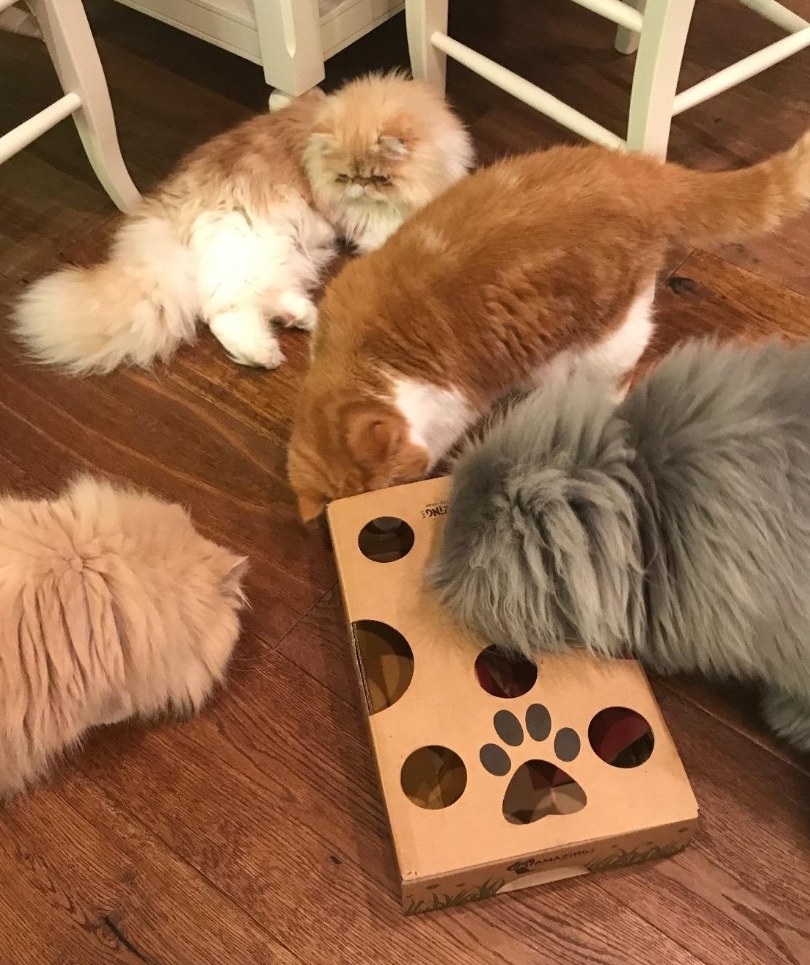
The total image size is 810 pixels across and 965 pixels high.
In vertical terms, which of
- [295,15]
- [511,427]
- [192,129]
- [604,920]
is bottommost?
[604,920]

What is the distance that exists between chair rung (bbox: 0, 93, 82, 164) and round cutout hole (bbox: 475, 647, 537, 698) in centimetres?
106

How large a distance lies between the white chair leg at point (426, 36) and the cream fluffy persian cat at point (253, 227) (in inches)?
3.9

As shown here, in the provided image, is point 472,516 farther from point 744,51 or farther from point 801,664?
point 744,51

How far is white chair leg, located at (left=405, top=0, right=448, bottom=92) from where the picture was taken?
1443mm

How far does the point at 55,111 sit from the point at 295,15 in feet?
1.37

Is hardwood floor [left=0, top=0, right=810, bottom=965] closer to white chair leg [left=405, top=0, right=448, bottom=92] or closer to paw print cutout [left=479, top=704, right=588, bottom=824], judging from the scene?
paw print cutout [left=479, top=704, right=588, bottom=824]

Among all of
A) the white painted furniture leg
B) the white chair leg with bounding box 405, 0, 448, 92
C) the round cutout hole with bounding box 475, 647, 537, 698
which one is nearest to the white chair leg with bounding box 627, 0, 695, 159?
the white chair leg with bounding box 405, 0, 448, 92

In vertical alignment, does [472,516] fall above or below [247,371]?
above

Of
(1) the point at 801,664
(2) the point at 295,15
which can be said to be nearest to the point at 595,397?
(1) the point at 801,664

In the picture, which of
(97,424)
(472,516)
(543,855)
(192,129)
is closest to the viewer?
(543,855)

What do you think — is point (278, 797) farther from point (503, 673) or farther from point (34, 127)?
point (34, 127)

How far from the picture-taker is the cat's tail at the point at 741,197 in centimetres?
106

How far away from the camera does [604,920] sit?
0.90m

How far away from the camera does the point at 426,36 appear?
4.86 feet
